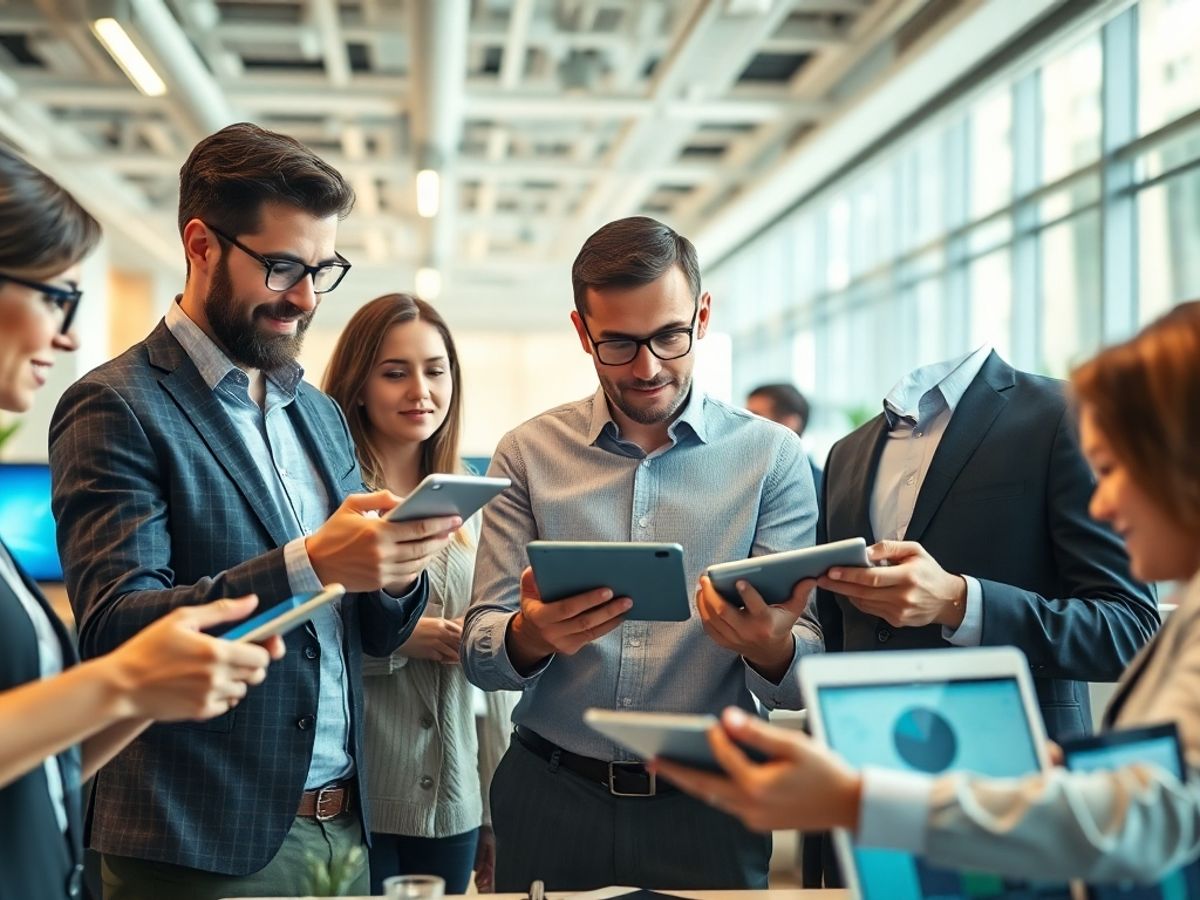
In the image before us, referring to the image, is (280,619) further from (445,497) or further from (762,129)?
(762,129)

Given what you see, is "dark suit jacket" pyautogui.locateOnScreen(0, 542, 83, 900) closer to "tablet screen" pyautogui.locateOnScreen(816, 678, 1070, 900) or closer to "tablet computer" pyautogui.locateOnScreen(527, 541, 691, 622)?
"tablet computer" pyautogui.locateOnScreen(527, 541, 691, 622)

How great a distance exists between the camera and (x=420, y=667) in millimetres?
3039

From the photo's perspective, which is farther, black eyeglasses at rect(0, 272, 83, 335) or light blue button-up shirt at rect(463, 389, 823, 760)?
light blue button-up shirt at rect(463, 389, 823, 760)

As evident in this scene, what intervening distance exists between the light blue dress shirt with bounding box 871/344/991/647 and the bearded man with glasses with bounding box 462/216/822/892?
208 mm

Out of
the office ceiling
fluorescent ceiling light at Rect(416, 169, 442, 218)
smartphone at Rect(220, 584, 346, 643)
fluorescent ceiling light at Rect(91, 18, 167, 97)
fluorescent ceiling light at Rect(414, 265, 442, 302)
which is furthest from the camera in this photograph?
fluorescent ceiling light at Rect(414, 265, 442, 302)

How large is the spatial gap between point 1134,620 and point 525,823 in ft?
3.83

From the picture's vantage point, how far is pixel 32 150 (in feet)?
35.1

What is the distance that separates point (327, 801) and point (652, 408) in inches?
37.2

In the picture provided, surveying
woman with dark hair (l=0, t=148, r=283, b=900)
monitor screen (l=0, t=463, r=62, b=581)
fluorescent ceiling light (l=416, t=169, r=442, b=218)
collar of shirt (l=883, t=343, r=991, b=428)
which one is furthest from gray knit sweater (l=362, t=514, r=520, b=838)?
fluorescent ceiling light (l=416, t=169, r=442, b=218)

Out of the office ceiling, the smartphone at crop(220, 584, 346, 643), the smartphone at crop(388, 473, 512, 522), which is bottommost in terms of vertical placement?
the smartphone at crop(220, 584, 346, 643)

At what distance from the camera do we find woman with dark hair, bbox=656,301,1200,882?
4.17 feet

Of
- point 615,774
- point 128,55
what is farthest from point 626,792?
point 128,55

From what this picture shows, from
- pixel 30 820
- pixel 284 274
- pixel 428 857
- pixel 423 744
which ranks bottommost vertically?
pixel 428 857

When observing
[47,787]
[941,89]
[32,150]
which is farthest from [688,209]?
[47,787]
